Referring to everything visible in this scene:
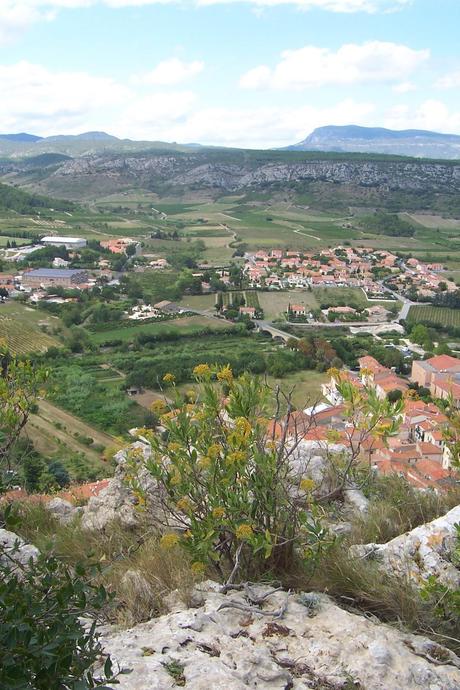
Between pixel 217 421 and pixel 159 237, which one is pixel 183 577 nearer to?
pixel 217 421

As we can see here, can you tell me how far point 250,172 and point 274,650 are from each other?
128 m

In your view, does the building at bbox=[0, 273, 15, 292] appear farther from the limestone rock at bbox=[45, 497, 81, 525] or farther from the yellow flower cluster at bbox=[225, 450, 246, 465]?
the yellow flower cluster at bbox=[225, 450, 246, 465]

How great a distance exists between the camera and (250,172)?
124 meters

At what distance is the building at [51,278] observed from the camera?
4816 centimetres

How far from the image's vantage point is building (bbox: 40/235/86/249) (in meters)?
62.3

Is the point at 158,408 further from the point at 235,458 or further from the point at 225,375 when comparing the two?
the point at 235,458

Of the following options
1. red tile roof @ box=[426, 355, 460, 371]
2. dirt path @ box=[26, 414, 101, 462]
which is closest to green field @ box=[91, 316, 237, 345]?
dirt path @ box=[26, 414, 101, 462]

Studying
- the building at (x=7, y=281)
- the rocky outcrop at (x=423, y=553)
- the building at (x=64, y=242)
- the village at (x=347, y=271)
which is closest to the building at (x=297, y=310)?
the village at (x=347, y=271)

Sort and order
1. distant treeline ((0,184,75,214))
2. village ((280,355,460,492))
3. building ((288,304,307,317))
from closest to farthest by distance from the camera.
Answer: village ((280,355,460,492)), building ((288,304,307,317)), distant treeline ((0,184,75,214))

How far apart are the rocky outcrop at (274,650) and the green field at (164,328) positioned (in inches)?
1259

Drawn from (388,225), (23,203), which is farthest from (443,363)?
(23,203)

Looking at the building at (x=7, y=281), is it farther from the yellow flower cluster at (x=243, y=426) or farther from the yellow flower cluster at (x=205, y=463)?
the yellow flower cluster at (x=243, y=426)

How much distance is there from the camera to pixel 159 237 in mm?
71250

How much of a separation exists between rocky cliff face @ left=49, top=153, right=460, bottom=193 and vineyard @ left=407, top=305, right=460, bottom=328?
240ft
